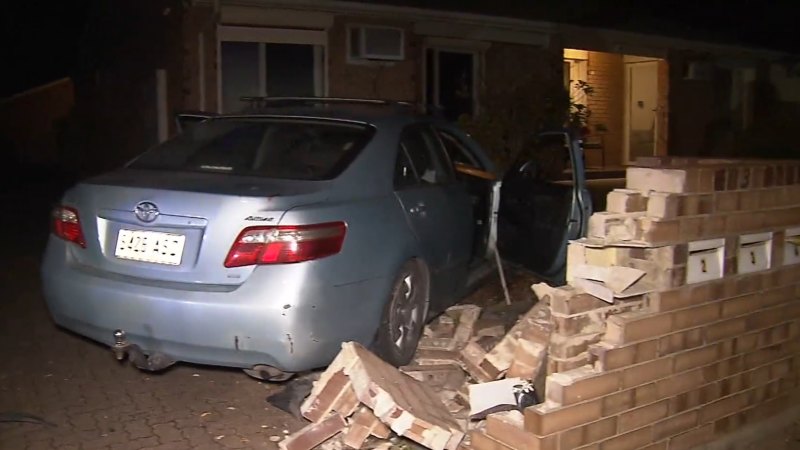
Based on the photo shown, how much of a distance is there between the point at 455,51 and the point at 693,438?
1024cm

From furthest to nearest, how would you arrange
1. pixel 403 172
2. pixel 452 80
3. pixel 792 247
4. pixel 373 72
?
pixel 452 80 → pixel 373 72 → pixel 403 172 → pixel 792 247

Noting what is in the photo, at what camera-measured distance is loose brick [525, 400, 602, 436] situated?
3.59 m

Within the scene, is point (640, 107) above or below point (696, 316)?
above

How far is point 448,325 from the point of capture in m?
5.96

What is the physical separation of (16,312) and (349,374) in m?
3.68

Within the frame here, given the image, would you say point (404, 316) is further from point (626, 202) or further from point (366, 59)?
point (366, 59)

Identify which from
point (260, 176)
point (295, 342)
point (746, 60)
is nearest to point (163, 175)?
point (260, 176)

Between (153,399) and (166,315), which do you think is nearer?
(166,315)

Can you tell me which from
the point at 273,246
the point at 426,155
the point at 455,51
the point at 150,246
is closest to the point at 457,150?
the point at 426,155

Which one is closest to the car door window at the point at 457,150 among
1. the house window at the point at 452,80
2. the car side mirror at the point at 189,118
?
the car side mirror at the point at 189,118

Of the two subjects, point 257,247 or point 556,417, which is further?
point 257,247

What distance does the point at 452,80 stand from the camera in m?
14.0

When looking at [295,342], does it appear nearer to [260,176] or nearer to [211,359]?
[211,359]

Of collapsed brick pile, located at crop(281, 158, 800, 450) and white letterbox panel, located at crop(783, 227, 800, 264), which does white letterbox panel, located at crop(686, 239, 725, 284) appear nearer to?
collapsed brick pile, located at crop(281, 158, 800, 450)
